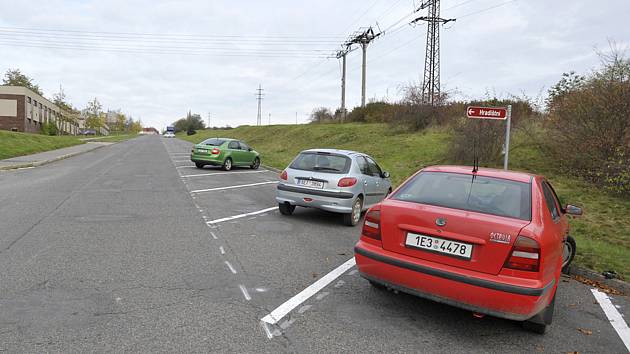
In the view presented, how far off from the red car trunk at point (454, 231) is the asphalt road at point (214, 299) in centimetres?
64

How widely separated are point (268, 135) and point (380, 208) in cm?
4304

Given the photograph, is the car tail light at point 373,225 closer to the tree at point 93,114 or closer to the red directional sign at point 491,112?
the red directional sign at point 491,112

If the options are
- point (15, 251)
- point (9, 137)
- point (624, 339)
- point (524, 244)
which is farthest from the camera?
point (9, 137)

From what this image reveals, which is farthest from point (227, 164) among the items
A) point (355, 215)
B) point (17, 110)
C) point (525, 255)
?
point (17, 110)

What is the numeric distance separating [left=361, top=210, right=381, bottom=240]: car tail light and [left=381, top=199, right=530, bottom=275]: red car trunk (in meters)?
0.06

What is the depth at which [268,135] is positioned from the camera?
46.8 metres

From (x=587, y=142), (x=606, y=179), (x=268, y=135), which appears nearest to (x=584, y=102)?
(x=587, y=142)

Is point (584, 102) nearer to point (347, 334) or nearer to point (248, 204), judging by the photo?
point (248, 204)

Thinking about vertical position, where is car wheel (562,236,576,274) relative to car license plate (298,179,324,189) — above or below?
below

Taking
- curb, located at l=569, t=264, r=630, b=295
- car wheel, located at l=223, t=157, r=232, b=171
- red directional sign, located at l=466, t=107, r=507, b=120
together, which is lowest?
curb, located at l=569, t=264, r=630, b=295

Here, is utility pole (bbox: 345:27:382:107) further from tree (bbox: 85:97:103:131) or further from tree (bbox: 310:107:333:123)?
tree (bbox: 85:97:103:131)

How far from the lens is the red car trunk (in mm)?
3691

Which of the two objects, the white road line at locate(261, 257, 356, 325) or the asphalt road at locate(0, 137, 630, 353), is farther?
the white road line at locate(261, 257, 356, 325)

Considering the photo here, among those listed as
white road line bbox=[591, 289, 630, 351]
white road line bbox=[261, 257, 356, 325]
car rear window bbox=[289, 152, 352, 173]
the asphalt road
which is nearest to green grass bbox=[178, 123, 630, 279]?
white road line bbox=[591, 289, 630, 351]
